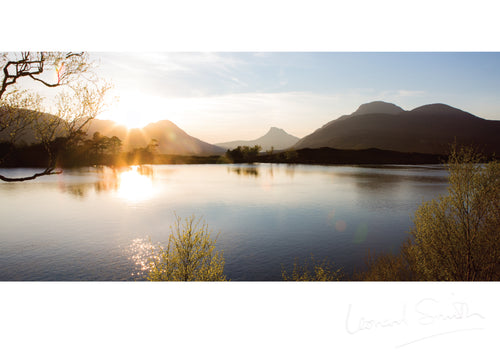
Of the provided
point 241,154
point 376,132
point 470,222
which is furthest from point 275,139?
point 376,132

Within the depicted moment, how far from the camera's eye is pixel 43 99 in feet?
22.2

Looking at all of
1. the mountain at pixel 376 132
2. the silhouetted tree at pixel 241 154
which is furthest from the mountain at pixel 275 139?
the silhouetted tree at pixel 241 154

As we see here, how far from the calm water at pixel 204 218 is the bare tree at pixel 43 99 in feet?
16.0

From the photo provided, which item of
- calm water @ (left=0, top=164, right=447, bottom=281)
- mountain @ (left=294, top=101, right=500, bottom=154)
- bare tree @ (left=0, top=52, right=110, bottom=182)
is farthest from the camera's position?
mountain @ (left=294, top=101, right=500, bottom=154)

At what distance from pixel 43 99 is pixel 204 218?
20058mm

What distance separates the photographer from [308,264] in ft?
52.5

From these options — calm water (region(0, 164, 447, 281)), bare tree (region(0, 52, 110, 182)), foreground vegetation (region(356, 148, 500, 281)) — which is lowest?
calm water (region(0, 164, 447, 281))

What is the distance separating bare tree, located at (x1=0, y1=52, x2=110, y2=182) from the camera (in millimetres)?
→ 6324

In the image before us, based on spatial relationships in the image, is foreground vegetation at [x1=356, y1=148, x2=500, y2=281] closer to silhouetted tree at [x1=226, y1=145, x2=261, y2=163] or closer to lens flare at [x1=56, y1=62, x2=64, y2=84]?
lens flare at [x1=56, y1=62, x2=64, y2=84]

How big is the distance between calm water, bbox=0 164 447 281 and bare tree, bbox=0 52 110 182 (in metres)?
4.88
